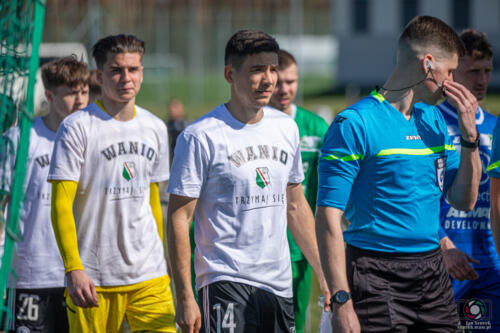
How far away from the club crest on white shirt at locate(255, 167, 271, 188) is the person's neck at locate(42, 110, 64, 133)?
1.92 meters

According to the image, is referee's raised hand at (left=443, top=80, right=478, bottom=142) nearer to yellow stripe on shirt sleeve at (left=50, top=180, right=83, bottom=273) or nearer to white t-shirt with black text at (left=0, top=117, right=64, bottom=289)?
yellow stripe on shirt sleeve at (left=50, top=180, right=83, bottom=273)

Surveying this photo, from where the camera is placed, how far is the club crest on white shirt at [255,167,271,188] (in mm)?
3965

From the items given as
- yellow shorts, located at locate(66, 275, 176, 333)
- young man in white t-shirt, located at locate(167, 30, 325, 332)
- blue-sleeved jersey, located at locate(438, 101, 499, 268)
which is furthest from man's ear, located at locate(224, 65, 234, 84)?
blue-sleeved jersey, located at locate(438, 101, 499, 268)

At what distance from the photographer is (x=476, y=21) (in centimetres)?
4316

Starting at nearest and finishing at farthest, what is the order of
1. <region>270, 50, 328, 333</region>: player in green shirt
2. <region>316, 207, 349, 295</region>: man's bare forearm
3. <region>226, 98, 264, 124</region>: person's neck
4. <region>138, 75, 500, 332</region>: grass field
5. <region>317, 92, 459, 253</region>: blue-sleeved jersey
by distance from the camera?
<region>316, 207, 349, 295</region>: man's bare forearm
<region>317, 92, 459, 253</region>: blue-sleeved jersey
<region>226, 98, 264, 124</region>: person's neck
<region>270, 50, 328, 333</region>: player in green shirt
<region>138, 75, 500, 332</region>: grass field

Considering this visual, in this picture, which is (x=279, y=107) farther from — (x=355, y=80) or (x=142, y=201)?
(x=355, y=80)

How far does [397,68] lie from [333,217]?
0.86 meters

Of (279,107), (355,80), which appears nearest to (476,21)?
(355,80)

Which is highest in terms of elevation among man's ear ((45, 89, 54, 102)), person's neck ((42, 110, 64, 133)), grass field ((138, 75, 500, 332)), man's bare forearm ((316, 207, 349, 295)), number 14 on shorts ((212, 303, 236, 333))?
grass field ((138, 75, 500, 332))

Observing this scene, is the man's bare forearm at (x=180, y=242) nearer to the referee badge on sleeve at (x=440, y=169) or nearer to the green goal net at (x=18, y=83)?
the green goal net at (x=18, y=83)

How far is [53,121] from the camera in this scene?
529 cm

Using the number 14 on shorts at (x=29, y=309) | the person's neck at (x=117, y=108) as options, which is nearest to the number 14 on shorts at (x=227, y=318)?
the person's neck at (x=117, y=108)

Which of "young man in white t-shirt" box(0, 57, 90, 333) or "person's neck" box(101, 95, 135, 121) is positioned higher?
"person's neck" box(101, 95, 135, 121)

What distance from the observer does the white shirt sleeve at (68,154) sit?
4.33m
